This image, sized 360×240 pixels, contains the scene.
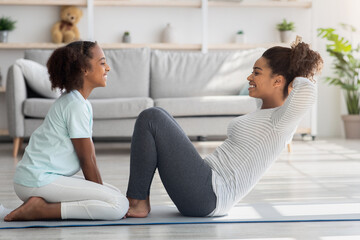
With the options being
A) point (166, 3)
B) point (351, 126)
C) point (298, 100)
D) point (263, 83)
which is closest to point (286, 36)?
point (351, 126)

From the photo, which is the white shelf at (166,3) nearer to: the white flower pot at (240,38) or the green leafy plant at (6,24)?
the green leafy plant at (6,24)

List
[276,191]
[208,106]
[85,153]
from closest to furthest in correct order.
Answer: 1. [85,153]
2. [276,191]
3. [208,106]

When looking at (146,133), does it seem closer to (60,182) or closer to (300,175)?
(60,182)

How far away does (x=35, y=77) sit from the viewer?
459cm

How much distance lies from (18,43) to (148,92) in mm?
1448

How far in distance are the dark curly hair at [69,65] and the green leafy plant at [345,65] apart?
406 centimetres

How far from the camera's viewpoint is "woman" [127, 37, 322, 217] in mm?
1992

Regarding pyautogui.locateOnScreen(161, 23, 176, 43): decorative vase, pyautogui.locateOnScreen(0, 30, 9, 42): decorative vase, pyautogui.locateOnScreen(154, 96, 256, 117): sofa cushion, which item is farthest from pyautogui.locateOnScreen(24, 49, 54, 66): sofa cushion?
pyautogui.locateOnScreen(161, 23, 176, 43): decorative vase

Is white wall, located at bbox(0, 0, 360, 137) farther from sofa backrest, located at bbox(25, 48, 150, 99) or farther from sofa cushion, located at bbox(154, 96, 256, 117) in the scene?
sofa cushion, located at bbox(154, 96, 256, 117)

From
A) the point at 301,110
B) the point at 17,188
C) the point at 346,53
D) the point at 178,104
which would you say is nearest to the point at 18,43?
the point at 178,104

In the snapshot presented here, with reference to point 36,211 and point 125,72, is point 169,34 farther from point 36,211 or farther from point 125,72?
point 36,211

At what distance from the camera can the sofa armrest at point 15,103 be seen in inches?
173

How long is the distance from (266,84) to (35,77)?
288cm

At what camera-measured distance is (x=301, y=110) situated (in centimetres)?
193
